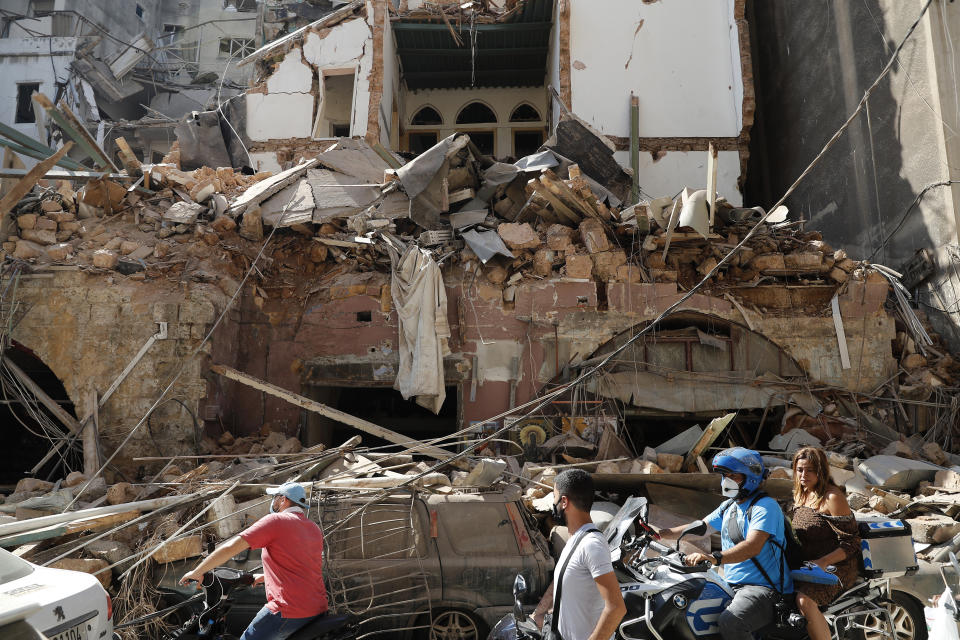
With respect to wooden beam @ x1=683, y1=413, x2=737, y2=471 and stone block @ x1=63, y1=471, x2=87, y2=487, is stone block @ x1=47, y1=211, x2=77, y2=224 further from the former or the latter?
wooden beam @ x1=683, y1=413, x2=737, y2=471

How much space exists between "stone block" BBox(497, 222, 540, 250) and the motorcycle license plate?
26.8ft

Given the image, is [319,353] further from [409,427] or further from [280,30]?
[280,30]

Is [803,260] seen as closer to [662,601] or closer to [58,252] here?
[662,601]

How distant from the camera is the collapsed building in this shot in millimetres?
9570

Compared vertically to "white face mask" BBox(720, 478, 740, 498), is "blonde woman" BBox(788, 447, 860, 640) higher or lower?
lower

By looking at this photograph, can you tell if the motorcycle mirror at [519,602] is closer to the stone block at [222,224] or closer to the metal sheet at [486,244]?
the metal sheet at [486,244]

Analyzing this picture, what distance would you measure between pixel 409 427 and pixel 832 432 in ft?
28.1

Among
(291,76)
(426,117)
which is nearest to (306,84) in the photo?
(291,76)

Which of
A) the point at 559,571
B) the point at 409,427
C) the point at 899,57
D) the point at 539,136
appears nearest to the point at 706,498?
the point at 559,571

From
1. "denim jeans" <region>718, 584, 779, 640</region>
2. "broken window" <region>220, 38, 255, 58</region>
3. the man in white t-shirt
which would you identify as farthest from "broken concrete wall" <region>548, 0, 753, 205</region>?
"broken window" <region>220, 38, 255, 58</region>

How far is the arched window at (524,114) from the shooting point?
19938 millimetres

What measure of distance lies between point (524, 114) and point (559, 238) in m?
10.4

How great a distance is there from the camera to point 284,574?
3994mm

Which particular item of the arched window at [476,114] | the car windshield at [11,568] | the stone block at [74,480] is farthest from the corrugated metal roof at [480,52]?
the car windshield at [11,568]
